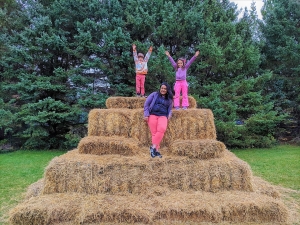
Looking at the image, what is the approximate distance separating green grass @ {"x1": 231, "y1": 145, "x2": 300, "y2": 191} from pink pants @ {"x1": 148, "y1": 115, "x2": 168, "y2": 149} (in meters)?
3.01

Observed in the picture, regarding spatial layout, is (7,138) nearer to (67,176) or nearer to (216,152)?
(67,176)

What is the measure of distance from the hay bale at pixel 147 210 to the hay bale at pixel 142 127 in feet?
5.97

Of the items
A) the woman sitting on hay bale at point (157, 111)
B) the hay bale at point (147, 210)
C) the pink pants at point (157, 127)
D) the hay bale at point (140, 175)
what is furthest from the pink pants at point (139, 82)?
the hay bale at point (147, 210)

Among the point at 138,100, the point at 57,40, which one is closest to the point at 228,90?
the point at 138,100

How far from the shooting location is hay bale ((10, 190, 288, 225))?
4.03m

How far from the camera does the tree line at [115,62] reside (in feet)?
36.5

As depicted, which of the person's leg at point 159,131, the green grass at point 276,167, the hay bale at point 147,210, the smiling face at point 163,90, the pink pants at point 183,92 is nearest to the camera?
the hay bale at point 147,210

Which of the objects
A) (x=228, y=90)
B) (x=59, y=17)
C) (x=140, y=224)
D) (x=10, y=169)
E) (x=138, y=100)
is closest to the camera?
(x=140, y=224)

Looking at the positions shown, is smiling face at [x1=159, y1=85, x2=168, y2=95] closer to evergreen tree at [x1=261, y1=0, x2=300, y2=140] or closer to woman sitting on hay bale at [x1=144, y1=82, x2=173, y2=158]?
woman sitting on hay bale at [x1=144, y1=82, x2=173, y2=158]

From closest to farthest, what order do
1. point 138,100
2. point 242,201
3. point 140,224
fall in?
point 140,224 → point 242,201 → point 138,100

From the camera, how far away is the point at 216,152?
5.27 meters

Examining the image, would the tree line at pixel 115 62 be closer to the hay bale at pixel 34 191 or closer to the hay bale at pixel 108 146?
the hay bale at pixel 34 191

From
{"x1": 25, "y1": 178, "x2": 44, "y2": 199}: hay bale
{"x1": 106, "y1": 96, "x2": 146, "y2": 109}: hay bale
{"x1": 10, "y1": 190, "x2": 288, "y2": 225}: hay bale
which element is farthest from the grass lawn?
{"x1": 106, "y1": 96, "x2": 146, "y2": 109}: hay bale

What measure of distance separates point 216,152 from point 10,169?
608 cm
